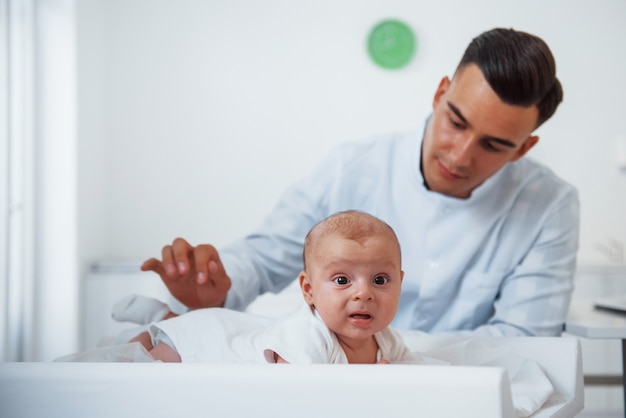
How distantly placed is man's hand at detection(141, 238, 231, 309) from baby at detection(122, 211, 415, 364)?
249mm

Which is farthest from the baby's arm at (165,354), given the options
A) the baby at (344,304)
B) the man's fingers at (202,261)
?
the man's fingers at (202,261)

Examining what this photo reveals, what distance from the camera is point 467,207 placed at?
1.81m

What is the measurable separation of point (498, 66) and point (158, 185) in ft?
6.66

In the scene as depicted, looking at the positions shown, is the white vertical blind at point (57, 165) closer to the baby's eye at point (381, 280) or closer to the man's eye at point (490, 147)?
the man's eye at point (490, 147)

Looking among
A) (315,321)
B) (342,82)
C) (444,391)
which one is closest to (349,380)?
(444,391)

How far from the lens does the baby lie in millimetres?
997

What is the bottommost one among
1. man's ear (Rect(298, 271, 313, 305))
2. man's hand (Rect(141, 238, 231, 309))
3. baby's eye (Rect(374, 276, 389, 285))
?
man's hand (Rect(141, 238, 231, 309))

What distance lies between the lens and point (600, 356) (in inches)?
113

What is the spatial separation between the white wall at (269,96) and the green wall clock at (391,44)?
4 centimetres

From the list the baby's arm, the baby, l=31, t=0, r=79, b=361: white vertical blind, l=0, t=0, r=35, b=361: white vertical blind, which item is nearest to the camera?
the baby

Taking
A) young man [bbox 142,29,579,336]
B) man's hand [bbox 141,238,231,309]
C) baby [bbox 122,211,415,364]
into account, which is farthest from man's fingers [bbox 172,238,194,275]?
baby [bbox 122,211,415,364]

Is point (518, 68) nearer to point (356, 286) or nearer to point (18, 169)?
point (356, 286)

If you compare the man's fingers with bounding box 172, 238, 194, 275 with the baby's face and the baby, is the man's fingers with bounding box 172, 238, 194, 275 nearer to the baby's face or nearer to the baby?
the baby

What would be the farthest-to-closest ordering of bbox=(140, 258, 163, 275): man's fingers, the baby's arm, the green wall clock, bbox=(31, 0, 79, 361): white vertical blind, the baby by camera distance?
the green wall clock, bbox=(31, 0, 79, 361): white vertical blind, bbox=(140, 258, 163, 275): man's fingers, the baby's arm, the baby
